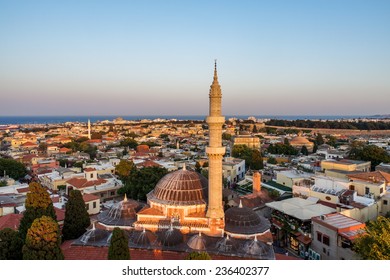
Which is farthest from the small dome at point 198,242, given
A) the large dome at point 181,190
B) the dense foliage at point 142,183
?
the dense foliage at point 142,183

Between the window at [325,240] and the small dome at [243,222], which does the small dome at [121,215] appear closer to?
the small dome at [243,222]

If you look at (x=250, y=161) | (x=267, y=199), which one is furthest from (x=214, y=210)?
(x=250, y=161)

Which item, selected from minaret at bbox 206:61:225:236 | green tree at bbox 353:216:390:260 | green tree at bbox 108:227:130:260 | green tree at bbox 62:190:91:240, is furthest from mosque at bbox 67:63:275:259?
green tree at bbox 353:216:390:260

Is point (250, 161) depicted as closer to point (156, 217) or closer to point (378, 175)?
point (378, 175)

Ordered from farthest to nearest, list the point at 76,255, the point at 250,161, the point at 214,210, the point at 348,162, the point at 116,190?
the point at 250,161 → the point at 348,162 → the point at 116,190 → the point at 214,210 → the point at 76,255

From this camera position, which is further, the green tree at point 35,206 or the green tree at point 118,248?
the green tree at point 35,206

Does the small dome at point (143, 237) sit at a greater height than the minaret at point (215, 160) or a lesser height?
lesser
